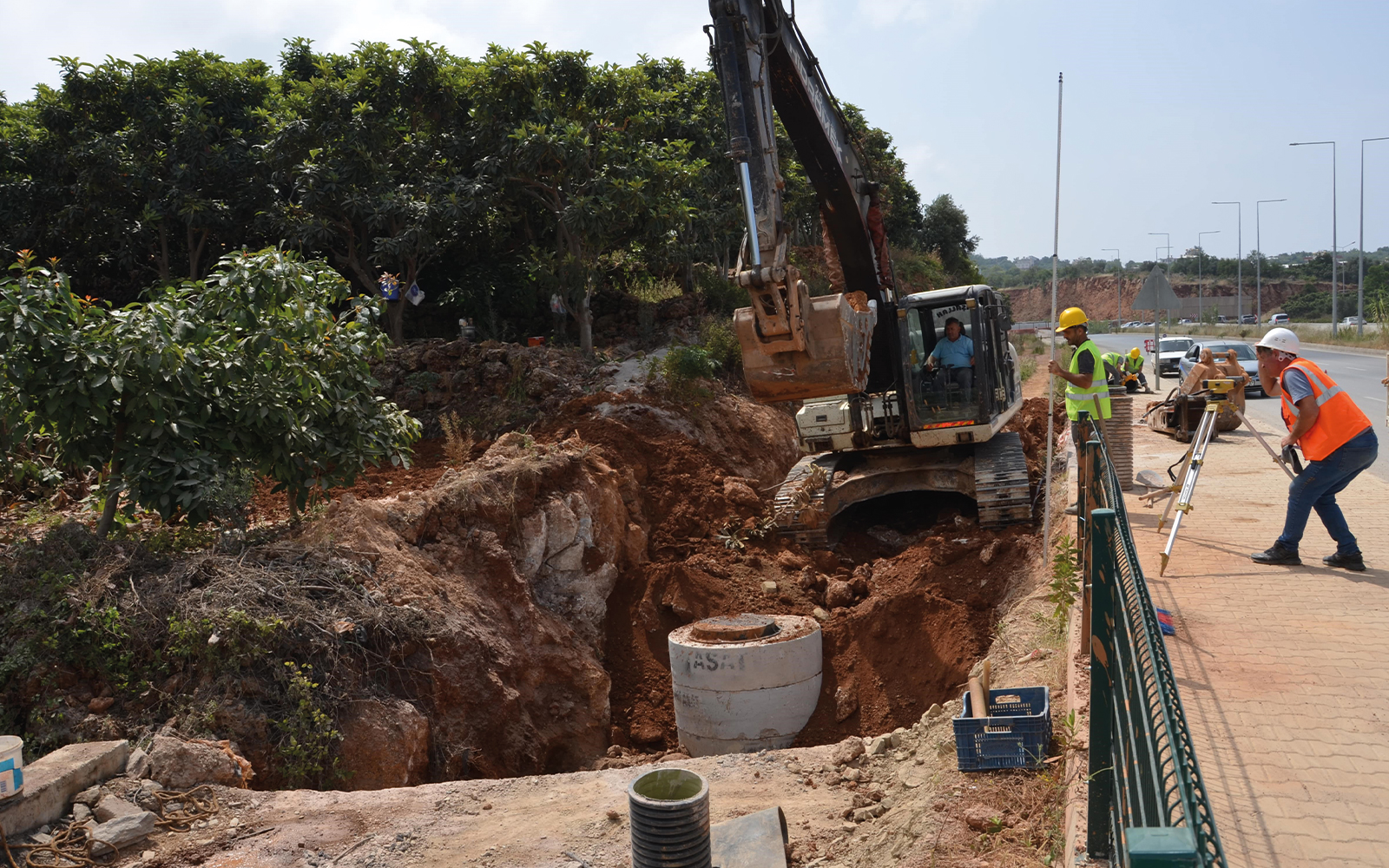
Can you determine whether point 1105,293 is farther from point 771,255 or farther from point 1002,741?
point 1002,741

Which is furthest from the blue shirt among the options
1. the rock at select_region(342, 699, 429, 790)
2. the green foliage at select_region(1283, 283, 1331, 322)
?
the green foliage at select_region(1283, 283, 1331, 322)

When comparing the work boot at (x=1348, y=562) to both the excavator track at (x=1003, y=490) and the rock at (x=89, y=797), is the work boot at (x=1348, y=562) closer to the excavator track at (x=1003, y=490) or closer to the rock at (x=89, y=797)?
the excavator track at (x=1003, y=490)

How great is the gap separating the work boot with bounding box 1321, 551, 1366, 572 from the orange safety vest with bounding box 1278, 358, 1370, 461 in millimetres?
745

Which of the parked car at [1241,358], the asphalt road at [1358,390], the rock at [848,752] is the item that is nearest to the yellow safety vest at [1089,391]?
the asphalt road at [1358,390]

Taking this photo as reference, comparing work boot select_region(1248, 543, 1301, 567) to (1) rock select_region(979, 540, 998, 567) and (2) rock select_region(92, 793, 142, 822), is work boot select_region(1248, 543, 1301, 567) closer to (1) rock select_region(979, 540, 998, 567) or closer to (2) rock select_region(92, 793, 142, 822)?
(1) rock select_region(979, 540, 998, 567)

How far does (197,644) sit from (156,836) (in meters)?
1.50

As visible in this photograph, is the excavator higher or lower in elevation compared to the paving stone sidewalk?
higher

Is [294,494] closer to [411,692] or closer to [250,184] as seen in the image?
[411,692]

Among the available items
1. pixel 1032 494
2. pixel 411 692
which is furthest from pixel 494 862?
pixel 1032 494

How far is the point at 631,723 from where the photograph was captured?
29.1ft

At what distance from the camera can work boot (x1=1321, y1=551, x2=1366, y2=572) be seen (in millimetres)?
6883

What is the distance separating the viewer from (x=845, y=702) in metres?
8.22

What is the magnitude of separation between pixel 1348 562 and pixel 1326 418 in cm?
108

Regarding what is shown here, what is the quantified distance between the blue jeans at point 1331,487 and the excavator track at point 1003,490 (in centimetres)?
342
